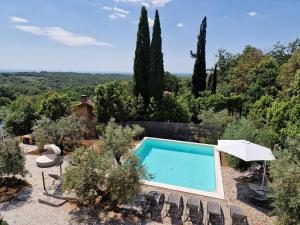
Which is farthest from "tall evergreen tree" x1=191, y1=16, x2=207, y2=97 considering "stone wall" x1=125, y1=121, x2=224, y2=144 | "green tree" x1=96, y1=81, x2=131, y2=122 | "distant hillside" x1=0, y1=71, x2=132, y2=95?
"distant hillside" x1=0, y1=71, x2=132, y2=95

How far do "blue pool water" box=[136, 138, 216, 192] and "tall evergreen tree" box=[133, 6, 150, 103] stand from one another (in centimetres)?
541

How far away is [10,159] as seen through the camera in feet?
32.9

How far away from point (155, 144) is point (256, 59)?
22.1 m

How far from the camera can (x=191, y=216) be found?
324 inches

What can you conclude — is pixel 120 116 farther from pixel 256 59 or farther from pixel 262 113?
pixel 256 59

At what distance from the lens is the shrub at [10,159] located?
32.7 feet

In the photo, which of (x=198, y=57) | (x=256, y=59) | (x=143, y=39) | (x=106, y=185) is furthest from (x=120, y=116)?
(x=256, y=59)

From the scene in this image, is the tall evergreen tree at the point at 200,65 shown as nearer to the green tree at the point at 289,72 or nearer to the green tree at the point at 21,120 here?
the green tree at the point at 289,72

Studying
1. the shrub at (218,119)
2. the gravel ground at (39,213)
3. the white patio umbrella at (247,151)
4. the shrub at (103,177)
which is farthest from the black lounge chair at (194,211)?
the shrub at (218,119)

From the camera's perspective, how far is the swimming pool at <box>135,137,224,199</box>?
1252 cm

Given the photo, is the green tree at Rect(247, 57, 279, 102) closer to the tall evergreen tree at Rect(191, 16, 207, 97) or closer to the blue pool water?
the tall evergreen tree at Rect(191, 16, 207, 97)

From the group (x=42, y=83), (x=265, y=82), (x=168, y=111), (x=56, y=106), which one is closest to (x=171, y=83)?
(x=265, y=82)

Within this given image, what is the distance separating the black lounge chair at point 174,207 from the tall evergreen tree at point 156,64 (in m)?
13.0

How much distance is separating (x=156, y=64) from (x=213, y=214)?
15277 millimetres
